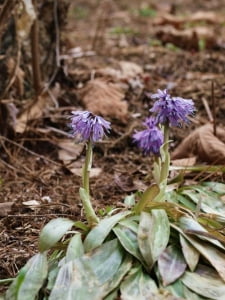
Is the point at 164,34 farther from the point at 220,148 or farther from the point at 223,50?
the point at 220,148

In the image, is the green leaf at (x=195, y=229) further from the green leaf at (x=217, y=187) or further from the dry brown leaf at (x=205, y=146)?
the dry brown leaf at (x=205, y=146)

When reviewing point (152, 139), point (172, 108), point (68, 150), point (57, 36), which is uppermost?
point (57, 36)

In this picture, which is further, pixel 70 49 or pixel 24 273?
pixel 70 49

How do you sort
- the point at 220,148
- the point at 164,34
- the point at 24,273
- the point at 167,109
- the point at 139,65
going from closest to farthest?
the point at 24,273 → the point at 167,109 → the point at 220,148 → the point at 139,65 → the point at 164,34

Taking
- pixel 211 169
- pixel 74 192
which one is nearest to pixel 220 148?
pixel 211 169

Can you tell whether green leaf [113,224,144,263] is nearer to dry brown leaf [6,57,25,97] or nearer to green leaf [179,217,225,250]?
green leaf [179,217,225,250]

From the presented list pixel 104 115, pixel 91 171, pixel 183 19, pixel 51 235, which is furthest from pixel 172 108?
pixel 183 19

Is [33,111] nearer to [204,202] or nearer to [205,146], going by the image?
[205,146]

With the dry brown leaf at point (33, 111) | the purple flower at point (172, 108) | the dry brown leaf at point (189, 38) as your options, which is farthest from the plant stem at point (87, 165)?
the dry brown leaf at point (189, 38)
